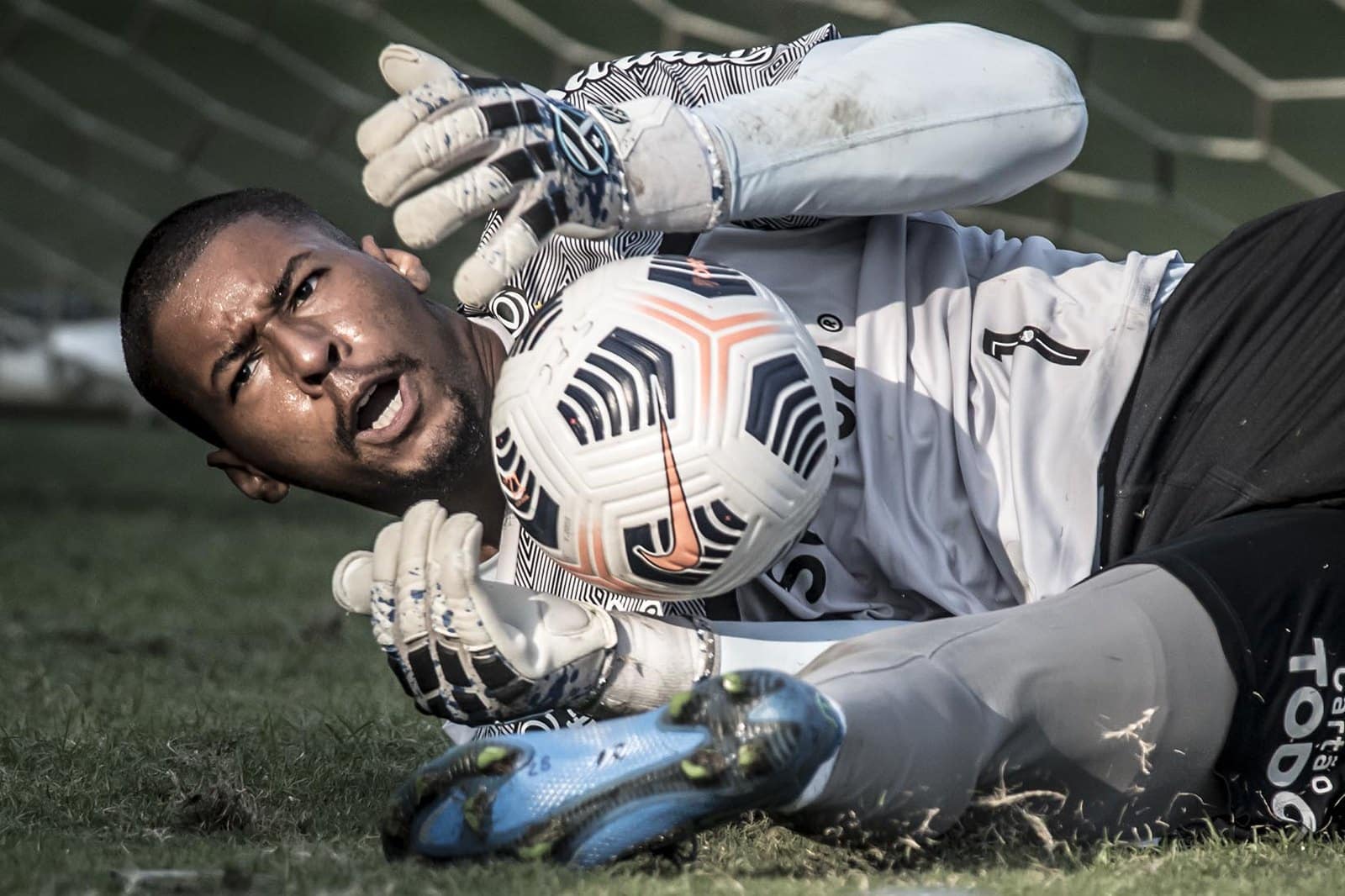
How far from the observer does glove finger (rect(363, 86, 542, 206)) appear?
2021 mm

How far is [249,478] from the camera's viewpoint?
2912mm

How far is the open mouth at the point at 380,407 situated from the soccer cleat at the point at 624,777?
84 centimetres

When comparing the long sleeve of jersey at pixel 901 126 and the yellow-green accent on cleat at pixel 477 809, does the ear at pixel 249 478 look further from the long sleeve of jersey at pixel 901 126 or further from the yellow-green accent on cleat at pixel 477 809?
the yellow-green accent on cleat at pixel 477 809

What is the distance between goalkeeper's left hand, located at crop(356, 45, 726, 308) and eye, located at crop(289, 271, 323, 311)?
467 mm

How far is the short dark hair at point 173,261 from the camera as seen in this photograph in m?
2.66

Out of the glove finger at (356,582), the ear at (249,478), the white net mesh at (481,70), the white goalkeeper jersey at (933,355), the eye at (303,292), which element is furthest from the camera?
the white net mesh at (481,70)

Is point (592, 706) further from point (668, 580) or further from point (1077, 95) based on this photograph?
point (1077, 95)

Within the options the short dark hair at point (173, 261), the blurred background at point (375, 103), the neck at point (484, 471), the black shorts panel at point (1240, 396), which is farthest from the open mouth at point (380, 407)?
the blurred background at point (375, 103)

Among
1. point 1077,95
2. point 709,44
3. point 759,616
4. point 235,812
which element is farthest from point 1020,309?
point 709,44

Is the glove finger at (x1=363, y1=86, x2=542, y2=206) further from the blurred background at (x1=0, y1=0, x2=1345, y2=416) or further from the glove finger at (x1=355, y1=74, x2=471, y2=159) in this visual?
the blurred background at (x1=0, y1=0, x2=1345, y2=416)

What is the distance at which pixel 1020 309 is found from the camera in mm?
2656

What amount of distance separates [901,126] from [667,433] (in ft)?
2.20

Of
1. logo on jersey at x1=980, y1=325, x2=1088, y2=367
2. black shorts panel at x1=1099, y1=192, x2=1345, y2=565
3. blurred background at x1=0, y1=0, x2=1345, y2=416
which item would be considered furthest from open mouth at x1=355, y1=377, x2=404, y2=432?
blurred background at x1=0, y1=0, x2=1345, y2=416

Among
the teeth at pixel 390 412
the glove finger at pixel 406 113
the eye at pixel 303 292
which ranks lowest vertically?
the teeth at pixel 390 412
